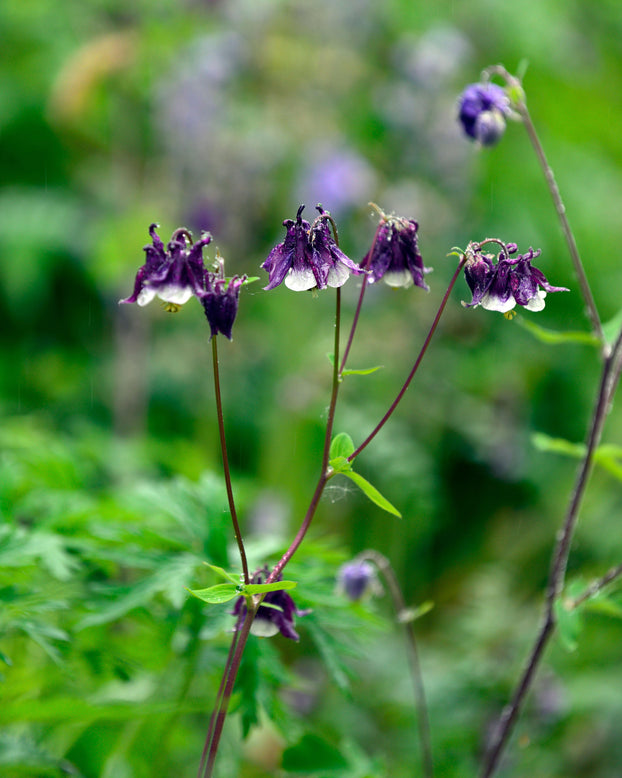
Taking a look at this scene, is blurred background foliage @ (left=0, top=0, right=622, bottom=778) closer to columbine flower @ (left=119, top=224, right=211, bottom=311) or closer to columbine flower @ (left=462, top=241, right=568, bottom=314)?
columbine flower @ (left=119, top=224, right=211, bottom=311)

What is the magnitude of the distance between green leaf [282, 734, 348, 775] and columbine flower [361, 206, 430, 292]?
848 mm

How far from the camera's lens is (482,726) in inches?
77.2

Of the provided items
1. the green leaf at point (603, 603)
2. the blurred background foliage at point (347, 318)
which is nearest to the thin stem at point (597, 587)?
the green leaf at point (603, 603)

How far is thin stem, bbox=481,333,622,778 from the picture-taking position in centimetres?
130

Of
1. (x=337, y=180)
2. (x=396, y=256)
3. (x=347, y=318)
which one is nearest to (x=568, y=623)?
(x=396, y=256)

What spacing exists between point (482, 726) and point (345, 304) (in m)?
1.90

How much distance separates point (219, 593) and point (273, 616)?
11 cm

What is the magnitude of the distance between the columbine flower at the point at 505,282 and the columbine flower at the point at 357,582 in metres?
0.62

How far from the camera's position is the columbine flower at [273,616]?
1.03 meters

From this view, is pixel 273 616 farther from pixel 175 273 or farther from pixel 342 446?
pixel 175 273

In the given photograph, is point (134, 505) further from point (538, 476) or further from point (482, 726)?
point (538, 476)

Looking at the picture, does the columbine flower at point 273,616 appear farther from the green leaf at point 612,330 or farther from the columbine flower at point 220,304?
the green leaf at point 612,330

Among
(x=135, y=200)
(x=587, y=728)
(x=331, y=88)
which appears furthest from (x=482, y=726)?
(x=331, y=88)

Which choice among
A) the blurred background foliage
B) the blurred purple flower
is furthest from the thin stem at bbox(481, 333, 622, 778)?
the blurred purple flower
